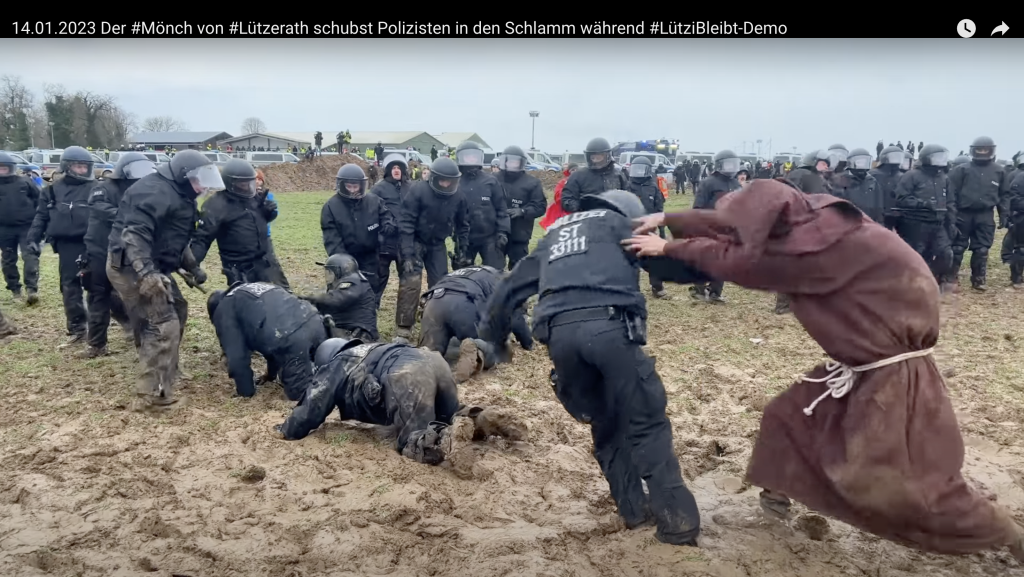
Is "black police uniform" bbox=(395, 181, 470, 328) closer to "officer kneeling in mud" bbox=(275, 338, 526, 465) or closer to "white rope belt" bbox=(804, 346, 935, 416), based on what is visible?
"officer kneeling in mud" bbox=(275, 338, 526, 465)

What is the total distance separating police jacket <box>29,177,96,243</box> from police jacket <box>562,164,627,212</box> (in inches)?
211

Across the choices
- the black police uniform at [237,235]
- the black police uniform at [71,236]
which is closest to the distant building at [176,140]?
the black police uniform at [71,236]

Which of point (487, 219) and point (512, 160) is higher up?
point (512, 160)

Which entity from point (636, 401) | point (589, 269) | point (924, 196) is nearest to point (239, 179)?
point (589, 269)

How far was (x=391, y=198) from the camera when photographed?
31.3 feet

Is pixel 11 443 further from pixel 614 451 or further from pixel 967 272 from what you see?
pixel 967 272

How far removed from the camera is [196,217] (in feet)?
20.8

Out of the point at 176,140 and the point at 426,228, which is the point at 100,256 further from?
the point at 176,140

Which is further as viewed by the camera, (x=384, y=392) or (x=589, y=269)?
(x=384, y=392)

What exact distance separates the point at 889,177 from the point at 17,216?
11656mm

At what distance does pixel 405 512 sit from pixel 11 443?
2.78 m

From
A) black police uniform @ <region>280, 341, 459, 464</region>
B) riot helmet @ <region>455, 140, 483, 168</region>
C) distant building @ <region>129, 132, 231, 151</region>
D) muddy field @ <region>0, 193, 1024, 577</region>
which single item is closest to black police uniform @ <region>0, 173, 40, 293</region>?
muddy field @ <region>0, 193, 1024, 577</region>

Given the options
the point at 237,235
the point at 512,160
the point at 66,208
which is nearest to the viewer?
the point at 237,235

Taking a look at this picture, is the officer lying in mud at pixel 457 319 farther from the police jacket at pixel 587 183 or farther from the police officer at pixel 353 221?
the police jacket at pixel 587 183
